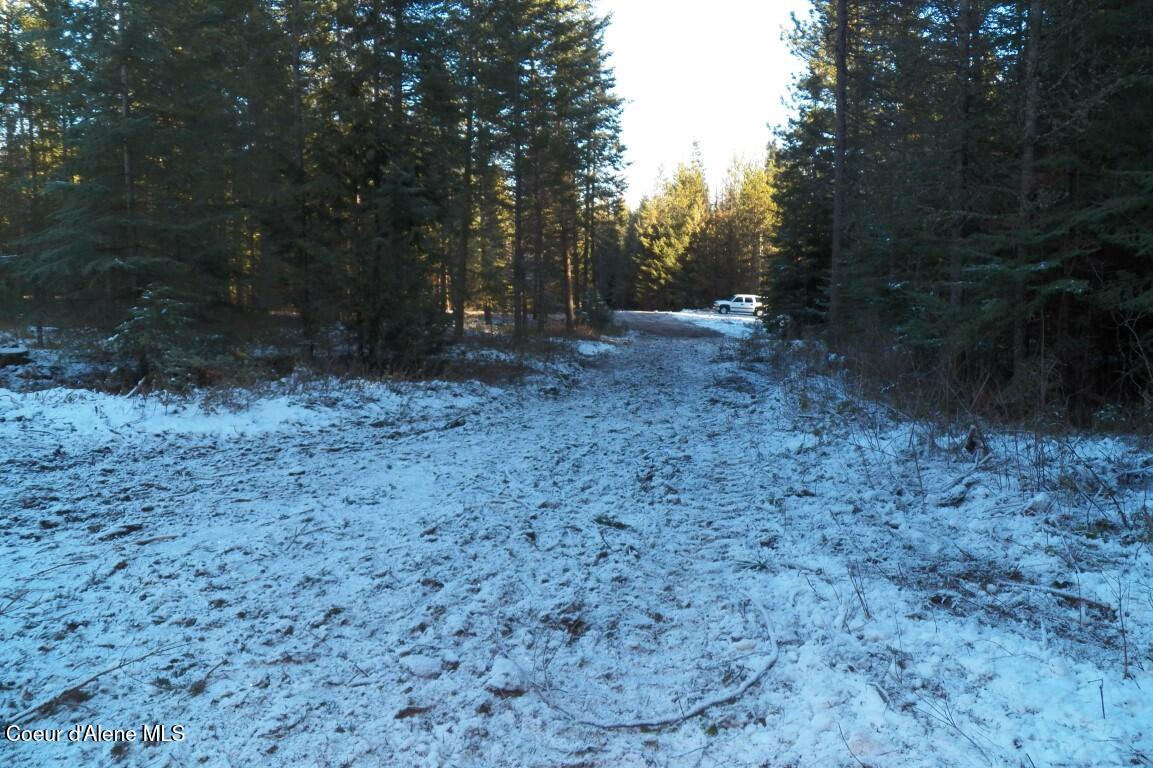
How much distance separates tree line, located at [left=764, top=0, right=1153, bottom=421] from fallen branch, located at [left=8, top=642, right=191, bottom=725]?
27.5 feet

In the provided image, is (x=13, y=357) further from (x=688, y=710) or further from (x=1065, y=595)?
(x=1065, y=595)

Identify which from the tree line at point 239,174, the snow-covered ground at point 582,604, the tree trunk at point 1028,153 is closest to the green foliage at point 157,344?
the tree line at point 239,174

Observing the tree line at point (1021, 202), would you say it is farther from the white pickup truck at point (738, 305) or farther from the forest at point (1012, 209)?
the white pickup truck at point (738, 305)

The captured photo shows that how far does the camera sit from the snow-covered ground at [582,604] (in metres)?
2.71

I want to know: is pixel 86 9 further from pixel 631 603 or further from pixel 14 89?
pixel 631 603

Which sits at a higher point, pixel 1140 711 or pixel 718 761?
pixel 1140 711

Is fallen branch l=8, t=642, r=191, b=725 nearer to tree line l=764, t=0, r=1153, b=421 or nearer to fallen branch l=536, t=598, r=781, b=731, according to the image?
fallen branch l=536, t=598, r=781, b=731

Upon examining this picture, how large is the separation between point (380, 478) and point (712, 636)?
169 inches

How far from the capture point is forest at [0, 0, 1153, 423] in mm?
A: 8539

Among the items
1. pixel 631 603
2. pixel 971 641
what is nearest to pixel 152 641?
pixel 631 603

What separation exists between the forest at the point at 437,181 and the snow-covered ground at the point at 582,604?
3366 millimetres

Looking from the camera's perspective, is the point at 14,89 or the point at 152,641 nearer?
the point at 152,641

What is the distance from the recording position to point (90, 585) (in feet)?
13.4

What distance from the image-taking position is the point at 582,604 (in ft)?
13.0
